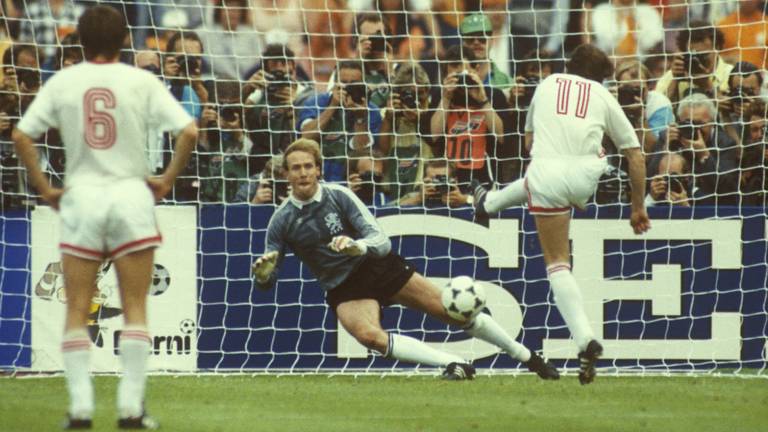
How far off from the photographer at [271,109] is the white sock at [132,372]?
194 inches

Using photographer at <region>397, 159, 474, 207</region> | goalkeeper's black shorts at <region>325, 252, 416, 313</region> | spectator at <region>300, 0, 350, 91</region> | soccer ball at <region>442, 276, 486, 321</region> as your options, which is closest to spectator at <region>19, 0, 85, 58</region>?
spectator at <region>300, 0, 350, 91</region>

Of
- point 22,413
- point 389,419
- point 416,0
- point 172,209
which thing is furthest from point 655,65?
point 22,413

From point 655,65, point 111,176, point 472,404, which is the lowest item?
point 472,404

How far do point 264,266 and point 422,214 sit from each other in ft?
8.70

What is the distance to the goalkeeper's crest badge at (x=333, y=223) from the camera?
885cm

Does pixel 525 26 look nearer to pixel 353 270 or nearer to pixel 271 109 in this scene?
pixel 271 109

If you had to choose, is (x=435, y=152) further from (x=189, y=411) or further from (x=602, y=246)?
(x=189, y=411)

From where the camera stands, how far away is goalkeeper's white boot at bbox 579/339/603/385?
768cm

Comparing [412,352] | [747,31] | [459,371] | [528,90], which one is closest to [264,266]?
[412,352]

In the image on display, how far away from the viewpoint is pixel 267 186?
10711 mm

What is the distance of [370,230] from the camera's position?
8609mm

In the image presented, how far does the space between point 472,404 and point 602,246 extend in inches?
107

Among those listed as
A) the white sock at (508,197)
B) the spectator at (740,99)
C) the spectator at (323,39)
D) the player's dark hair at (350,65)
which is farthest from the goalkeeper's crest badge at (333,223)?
the spectator at (323,39)

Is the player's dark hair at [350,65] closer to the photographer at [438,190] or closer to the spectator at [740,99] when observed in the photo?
the photographer at [438,190]
